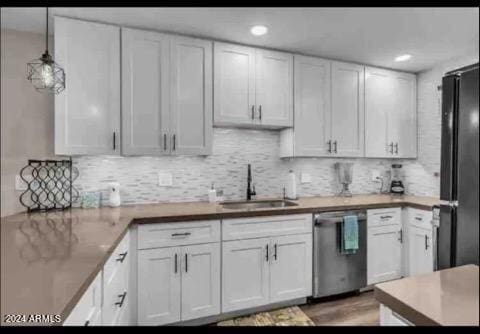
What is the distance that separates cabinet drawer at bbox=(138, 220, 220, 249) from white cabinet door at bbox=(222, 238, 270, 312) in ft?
0.50

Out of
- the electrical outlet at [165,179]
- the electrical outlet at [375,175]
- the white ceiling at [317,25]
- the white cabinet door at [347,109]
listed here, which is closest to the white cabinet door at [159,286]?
the electrical outlet at [165,179]

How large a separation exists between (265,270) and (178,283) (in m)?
0.68

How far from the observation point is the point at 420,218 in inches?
97.3

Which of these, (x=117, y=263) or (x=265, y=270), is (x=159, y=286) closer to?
(x=117, y=263)

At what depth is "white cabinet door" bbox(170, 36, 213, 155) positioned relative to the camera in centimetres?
215

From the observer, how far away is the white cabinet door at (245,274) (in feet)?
6.51

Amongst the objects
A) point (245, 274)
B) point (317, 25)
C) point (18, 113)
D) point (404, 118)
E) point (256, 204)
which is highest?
point (317, 25)

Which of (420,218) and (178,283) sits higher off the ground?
(420,218)

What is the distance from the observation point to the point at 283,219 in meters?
2.15

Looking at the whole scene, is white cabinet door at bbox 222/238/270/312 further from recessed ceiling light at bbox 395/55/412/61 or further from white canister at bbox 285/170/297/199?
recessed ceiling light at bbox 395/55/412/61

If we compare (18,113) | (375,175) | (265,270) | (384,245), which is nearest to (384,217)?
(384,245)
